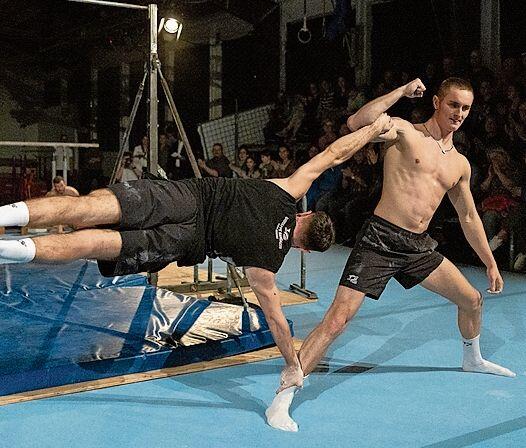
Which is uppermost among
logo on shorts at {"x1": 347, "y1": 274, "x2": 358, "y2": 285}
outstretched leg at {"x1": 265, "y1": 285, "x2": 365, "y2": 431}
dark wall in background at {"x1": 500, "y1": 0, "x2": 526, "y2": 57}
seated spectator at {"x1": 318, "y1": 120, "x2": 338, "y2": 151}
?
dark wall in background at {"x1": 500, "y1": 0, "x2": 526, "y2": 57}

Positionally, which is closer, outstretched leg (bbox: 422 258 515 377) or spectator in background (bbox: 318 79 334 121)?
outstretched leg (bbox: 422 258 515 377)

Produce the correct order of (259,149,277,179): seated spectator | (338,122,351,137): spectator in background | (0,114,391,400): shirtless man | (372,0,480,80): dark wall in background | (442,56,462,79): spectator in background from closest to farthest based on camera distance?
(0,114,391,400): shirtless man < (442,56,462,79): spectator in background < (372,0,480,80): dark wall in background < (338,122,351,137): spectator in background < (259,149,277,179): seated spectator

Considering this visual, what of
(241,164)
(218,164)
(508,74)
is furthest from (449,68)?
(218,164)

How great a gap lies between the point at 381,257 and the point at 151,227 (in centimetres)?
112

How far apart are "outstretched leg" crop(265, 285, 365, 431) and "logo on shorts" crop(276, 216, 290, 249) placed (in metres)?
0.43

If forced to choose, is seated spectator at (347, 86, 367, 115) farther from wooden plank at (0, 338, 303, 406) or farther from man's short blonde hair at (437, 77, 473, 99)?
man's short blonde hair at (437, 77, 473, 99)

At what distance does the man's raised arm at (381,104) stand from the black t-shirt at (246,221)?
457 mm

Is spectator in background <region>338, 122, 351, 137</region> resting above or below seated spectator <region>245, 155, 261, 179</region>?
above

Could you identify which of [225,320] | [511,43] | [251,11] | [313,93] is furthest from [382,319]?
[251,11]

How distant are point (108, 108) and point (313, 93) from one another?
6.37 metres

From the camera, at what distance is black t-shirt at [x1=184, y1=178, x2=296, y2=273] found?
2855mm

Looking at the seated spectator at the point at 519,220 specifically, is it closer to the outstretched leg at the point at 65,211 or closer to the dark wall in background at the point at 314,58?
the dark wall in background at the point at 314,58

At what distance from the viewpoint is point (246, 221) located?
9.43 ft

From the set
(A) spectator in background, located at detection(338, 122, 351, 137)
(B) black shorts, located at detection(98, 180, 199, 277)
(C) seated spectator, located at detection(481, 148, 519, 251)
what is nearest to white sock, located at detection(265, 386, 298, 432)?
(B) black shorts, located at detection(98, 180, 199, 277)
